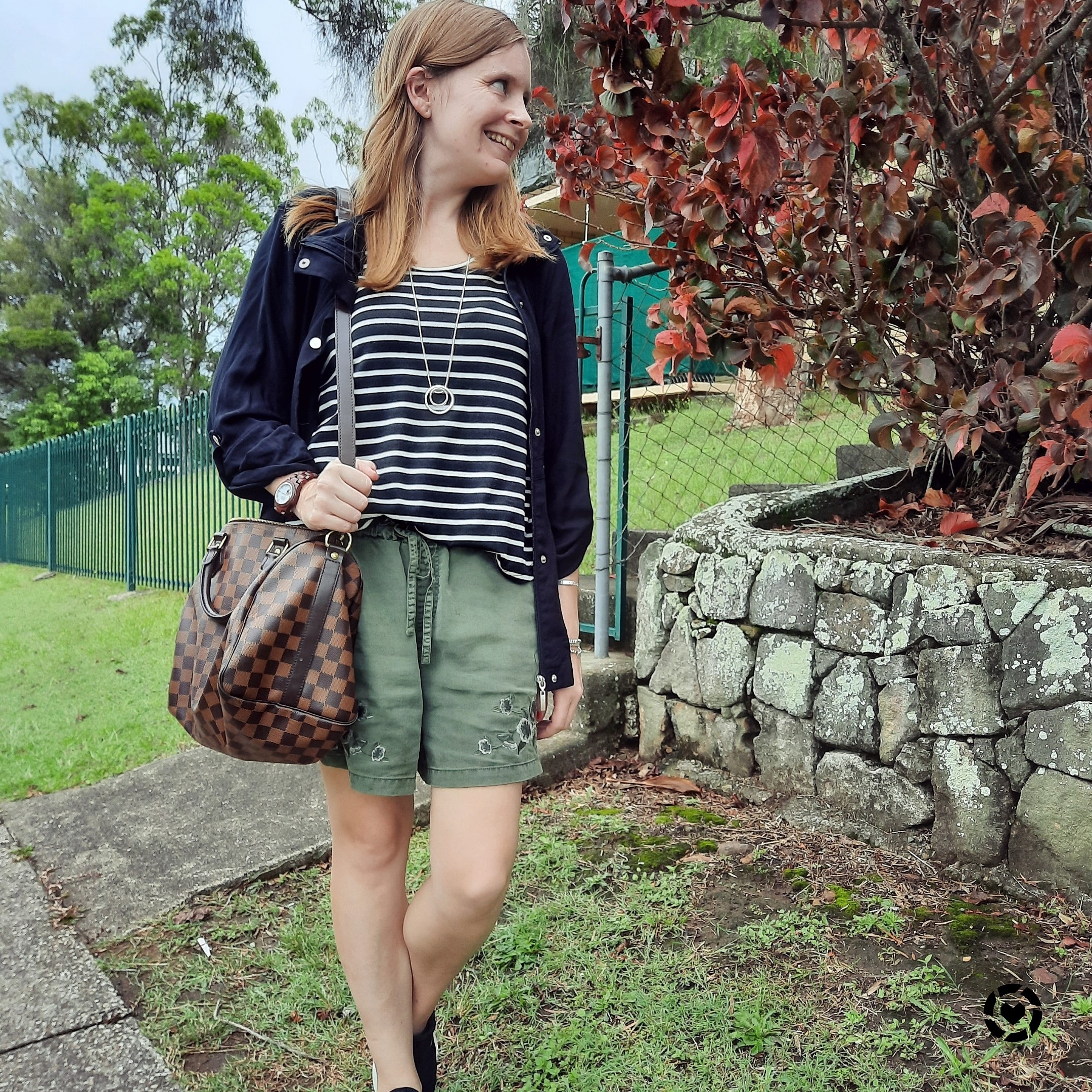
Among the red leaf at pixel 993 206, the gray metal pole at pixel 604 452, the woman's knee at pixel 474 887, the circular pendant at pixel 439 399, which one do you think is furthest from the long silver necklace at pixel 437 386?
the gray metal pole at pixel 604 452

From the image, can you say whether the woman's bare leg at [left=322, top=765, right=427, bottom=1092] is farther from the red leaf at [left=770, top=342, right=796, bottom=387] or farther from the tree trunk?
the tree trunk

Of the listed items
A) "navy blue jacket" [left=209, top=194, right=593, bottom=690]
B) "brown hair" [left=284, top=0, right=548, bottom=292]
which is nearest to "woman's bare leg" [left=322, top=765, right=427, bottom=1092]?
"navy blue jacket" [left=209, top=194, right=593, bottom=690]

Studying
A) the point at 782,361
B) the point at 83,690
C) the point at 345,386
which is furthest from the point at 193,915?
the point at 83,690

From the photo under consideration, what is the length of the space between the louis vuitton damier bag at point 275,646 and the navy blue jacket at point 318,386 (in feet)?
0.43

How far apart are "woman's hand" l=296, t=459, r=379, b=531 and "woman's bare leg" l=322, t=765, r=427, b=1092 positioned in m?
0.46

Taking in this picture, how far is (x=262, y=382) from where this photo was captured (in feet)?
5.20

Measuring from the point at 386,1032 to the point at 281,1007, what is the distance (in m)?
0.60

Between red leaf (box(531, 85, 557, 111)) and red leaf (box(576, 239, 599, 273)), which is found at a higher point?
red leaf (box(531, 85, 557, 111))

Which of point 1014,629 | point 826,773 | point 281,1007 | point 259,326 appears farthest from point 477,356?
point 826,773

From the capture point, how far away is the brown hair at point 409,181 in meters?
1.58

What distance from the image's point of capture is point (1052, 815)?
2.36 metres

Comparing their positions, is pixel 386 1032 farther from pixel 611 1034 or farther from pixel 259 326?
pixel 259 326

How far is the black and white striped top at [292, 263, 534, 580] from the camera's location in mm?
1527

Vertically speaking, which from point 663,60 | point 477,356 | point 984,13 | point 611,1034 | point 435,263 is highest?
point 984,13
